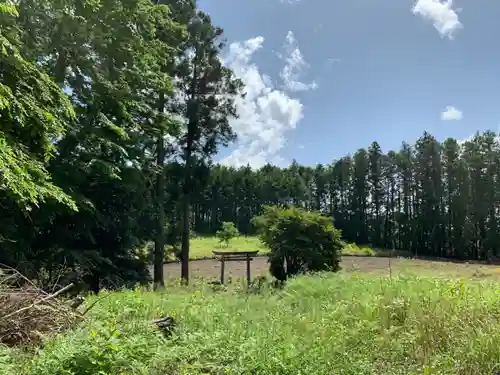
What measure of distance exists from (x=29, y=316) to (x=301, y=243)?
9.54 m

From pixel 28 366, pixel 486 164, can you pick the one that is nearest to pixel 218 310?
pixel 28 366

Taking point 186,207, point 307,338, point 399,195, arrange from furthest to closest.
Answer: point 399,195 < point 186,207 < point 307,338

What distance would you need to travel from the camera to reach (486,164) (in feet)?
158

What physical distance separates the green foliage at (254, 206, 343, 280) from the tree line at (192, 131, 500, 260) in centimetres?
3027

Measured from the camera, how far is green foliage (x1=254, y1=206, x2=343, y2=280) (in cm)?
1357

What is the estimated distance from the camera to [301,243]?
45.0 feet

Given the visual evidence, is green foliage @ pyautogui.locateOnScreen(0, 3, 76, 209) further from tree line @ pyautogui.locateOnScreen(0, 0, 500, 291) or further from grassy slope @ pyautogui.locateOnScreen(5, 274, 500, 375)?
grassy slope @ pyautogui.locateOnScreen(5, 274, 500, 375)

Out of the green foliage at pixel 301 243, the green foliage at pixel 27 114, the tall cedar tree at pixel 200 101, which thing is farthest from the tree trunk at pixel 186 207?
the green foliage at pixel 27 114

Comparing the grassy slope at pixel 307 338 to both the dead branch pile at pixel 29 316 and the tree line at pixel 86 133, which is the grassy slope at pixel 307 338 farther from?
the tree line at pixel 86 133

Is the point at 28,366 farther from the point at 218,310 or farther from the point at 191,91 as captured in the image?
the point at 191,91

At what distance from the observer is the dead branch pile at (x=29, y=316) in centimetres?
509

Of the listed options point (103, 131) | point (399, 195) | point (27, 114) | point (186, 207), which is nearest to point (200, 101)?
point (186, 207)

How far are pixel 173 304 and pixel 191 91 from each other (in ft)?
43.8

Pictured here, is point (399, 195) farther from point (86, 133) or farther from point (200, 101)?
point (86, 133)
